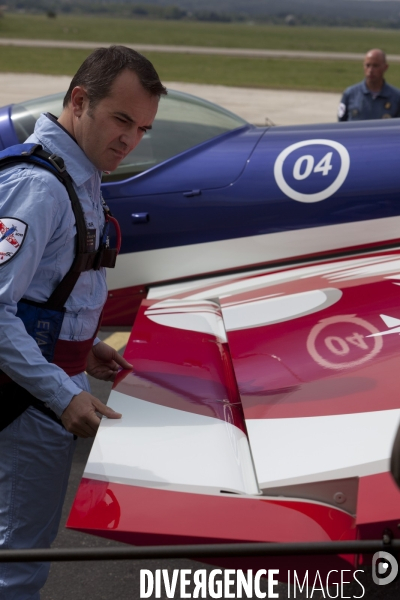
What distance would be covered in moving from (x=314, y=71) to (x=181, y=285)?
28071mm

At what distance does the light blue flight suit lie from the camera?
1.65 metres

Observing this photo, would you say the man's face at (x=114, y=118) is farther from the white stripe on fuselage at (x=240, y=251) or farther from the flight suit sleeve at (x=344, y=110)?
the flight suit sleeve at (x=344, y=110)

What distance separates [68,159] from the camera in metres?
1.80

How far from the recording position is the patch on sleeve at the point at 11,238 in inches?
63.7

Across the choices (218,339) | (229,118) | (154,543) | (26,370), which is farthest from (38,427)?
→ (229,118)

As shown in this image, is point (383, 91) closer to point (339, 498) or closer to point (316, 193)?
point (316, 193)

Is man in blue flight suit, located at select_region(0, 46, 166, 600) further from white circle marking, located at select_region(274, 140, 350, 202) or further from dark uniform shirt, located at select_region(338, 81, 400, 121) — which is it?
dark uniform shirt, located at select_region(338, 81, 400, 121)

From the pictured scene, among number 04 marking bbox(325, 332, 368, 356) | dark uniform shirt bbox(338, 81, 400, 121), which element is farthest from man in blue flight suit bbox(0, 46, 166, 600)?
dark uniform shirt bbox(338, 81, 400, 121)

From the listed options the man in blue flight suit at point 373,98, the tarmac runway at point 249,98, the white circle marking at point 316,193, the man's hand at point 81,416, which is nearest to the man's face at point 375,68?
the man in blue flight suit at point 373,98

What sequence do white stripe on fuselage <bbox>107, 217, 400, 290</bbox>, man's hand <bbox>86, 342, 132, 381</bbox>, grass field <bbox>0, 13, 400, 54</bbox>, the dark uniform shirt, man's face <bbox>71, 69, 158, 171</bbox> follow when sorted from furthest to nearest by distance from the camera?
grass field <bbox>0, 13, 400, 54</bbox>
the dark uniform shirt
white stripe on fuselage <bbox>107, 217, 400, 290</bbox>
man's hand <bbox>86, 342, 132, 381</bbox>
man's face <bbox>71, 69, 158, 171</bbox>

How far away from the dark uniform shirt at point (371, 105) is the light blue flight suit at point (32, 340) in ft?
16.7

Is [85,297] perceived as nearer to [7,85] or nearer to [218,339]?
[218,339]

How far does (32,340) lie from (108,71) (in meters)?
0.66

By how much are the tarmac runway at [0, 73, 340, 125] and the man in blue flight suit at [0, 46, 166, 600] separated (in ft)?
42.9
